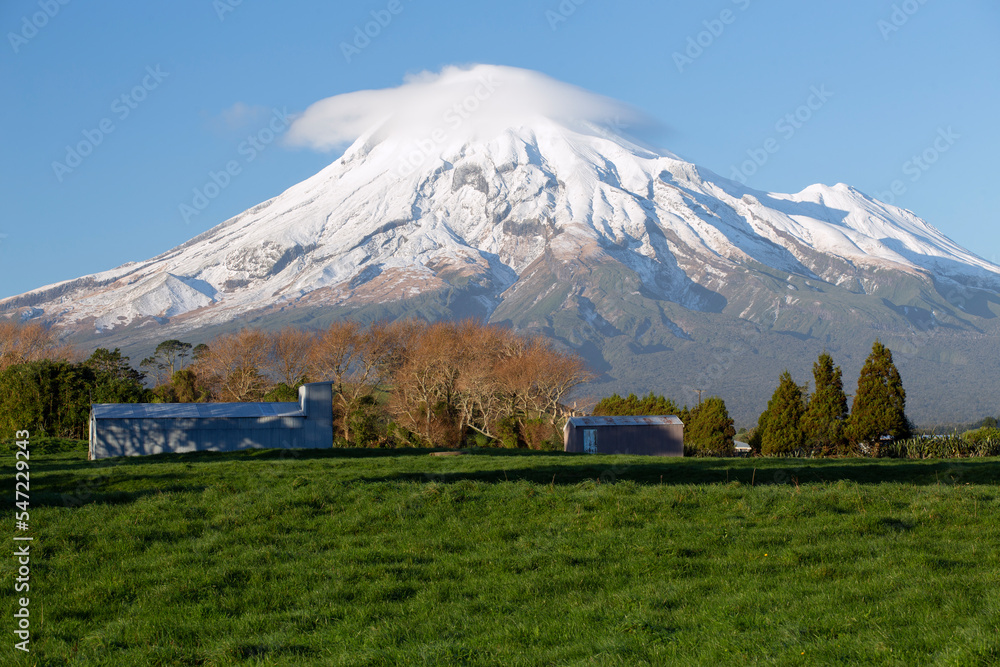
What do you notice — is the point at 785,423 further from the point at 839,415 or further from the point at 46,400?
the point at 46,400

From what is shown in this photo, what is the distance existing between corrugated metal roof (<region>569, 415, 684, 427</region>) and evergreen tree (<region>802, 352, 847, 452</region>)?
7.39 meters

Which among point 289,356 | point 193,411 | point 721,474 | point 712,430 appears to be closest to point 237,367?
point 289,356

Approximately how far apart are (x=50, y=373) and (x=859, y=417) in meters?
49.0

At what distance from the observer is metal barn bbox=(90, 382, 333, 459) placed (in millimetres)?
38562

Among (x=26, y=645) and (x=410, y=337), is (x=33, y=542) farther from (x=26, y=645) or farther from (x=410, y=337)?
(x=410, y=337)

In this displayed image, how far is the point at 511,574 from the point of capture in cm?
1012

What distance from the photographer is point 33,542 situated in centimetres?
1192

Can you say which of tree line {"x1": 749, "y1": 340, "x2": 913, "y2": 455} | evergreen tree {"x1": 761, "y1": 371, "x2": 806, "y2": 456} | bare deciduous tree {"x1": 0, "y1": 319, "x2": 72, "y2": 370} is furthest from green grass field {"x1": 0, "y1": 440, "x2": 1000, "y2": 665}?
bare deciduous tree {"x1": 0, "y1": 319, "x2": 72, "y2": 370}

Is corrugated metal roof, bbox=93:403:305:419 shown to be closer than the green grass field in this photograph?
No

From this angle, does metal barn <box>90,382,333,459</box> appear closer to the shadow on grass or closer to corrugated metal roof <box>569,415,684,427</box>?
corrugated metal roof <box>569,415,684,427</box>

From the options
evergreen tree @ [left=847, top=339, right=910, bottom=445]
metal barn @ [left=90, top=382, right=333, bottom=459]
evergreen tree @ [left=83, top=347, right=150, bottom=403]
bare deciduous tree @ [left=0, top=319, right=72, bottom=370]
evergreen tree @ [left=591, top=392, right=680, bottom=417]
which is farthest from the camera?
bare deciduous tree @ [left=0, top=319, right=72, bottom=370]

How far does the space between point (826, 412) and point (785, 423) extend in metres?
2.43

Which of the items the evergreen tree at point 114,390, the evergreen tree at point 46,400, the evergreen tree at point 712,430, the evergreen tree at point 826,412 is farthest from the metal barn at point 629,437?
the evergreen tree at point 46,400

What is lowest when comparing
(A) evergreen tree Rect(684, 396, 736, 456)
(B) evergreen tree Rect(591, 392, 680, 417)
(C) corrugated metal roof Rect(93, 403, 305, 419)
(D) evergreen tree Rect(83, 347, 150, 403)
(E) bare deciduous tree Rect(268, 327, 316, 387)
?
(A) evergreen tree Rect(684, 396, 736, 456)
